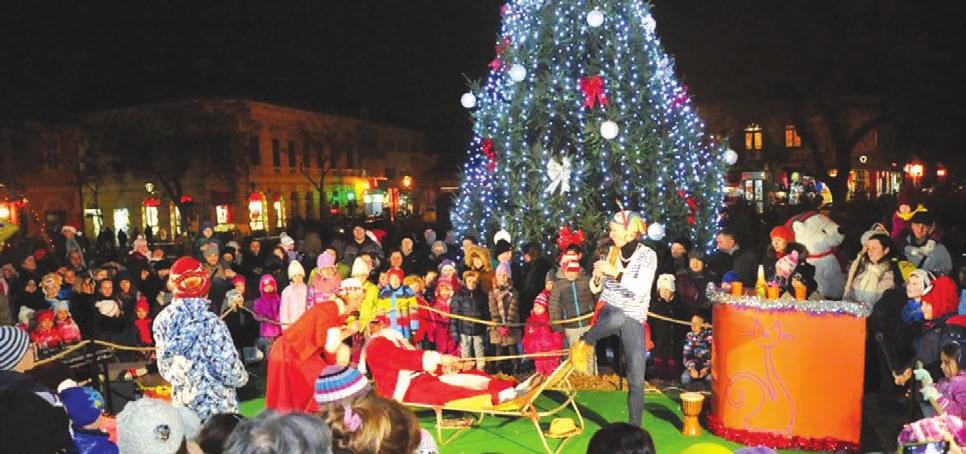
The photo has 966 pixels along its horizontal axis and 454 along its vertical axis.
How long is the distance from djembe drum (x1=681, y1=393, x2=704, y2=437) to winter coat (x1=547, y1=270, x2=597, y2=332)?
2.34m

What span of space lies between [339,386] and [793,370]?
3835 mm

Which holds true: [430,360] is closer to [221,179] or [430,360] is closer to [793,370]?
[793,370]

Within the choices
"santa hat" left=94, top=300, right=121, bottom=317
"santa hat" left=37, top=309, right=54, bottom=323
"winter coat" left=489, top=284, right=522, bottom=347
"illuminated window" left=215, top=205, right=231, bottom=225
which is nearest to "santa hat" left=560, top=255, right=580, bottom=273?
"winter coat" left=489, top=284, right=522, bottom=347

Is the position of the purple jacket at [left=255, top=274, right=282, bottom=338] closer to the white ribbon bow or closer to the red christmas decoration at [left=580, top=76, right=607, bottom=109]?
the white ribbon bow

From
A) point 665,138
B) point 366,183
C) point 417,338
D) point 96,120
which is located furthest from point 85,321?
point 366,183

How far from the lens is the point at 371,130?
56625 mm

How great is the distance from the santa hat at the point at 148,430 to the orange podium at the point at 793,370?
4.68m

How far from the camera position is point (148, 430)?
3164mm

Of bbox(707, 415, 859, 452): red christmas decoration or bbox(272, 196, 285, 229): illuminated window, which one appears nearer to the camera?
bbox(707, 415, 859, 452): red christmas decoration

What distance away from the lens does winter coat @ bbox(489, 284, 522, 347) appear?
30.9 feet

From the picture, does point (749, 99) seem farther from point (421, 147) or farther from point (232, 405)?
point (421, 147)

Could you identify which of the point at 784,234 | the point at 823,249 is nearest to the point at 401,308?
the point at 784,234

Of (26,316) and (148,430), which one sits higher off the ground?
(148,430)

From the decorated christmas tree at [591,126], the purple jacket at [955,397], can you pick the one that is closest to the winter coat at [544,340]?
the decorated christmas tree at [591,126]
